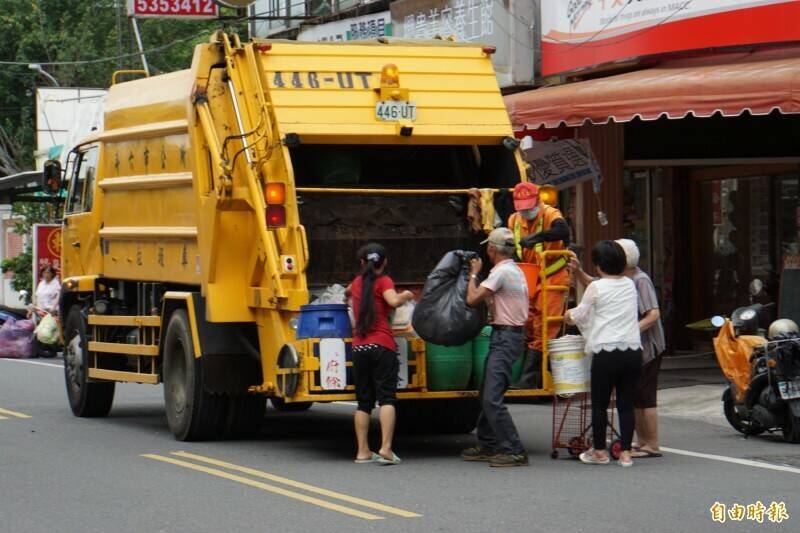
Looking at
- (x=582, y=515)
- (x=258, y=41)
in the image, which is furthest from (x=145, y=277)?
(x=582, y=515)

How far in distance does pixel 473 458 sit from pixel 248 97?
3388mm

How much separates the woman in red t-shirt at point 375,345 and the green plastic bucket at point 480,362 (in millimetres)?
738

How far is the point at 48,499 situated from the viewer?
9703 millimetres

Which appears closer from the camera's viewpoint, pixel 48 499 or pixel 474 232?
pixel 48 499

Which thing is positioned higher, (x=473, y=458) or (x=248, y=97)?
(x=248, y=97)

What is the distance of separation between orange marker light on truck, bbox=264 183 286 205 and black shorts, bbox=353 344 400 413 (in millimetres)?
1342

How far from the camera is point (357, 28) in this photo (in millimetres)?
25516

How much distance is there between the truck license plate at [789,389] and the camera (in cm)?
1200

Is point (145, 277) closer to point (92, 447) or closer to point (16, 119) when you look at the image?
point (92, 447)

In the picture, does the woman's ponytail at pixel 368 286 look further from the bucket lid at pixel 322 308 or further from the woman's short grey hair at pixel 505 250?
the woman's short grey hair at pixel 505 250

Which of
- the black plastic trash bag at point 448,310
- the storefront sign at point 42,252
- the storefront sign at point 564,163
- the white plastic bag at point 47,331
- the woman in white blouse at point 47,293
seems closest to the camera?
the black plastic trash bag at point 448,310

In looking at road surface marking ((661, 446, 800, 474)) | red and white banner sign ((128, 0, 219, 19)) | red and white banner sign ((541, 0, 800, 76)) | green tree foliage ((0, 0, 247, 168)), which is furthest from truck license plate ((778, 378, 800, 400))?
green tree foliage ((0, 0, 247, 168))

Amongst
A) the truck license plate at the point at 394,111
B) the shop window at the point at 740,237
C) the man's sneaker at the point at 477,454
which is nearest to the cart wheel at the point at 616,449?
the man's sneaker at the point at 477,454

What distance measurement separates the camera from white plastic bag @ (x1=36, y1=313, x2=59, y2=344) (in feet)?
84.4
